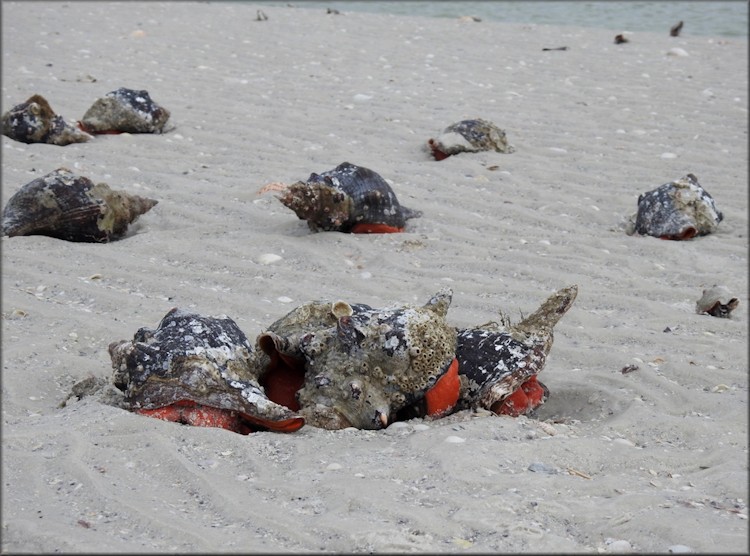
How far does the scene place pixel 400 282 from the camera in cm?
540

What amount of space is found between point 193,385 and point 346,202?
8.71 ft

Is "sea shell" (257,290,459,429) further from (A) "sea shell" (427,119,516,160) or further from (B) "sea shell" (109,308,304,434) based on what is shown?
(A) "sea shell" (427,119,516,160)

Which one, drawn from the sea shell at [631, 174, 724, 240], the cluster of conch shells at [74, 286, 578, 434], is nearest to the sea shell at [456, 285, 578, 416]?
the cluster of conch shells at [74, 286, 578, 434]

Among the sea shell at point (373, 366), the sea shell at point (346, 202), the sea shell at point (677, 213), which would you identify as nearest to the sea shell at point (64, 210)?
the sea shell at point (346, 202)

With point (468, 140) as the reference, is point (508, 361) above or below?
below

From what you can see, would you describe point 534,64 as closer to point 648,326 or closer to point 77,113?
point 77,113

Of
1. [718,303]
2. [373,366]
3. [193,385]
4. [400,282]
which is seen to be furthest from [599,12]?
[193,385]

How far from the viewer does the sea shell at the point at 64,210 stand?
5742 mm

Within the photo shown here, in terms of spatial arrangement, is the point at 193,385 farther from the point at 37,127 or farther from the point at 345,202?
the point at 37,127

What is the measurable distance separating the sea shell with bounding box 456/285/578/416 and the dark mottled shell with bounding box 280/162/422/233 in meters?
2.16

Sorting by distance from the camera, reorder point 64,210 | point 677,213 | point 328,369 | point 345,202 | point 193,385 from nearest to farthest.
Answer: point 193,385 → point 328,369 → point 64,210 → point 345,202 → point 677,213

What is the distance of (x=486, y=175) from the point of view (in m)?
7.35

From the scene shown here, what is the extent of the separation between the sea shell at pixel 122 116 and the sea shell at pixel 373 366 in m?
4.73

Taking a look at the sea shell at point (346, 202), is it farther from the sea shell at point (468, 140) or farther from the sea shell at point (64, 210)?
the sea shell at point (468, 140)
